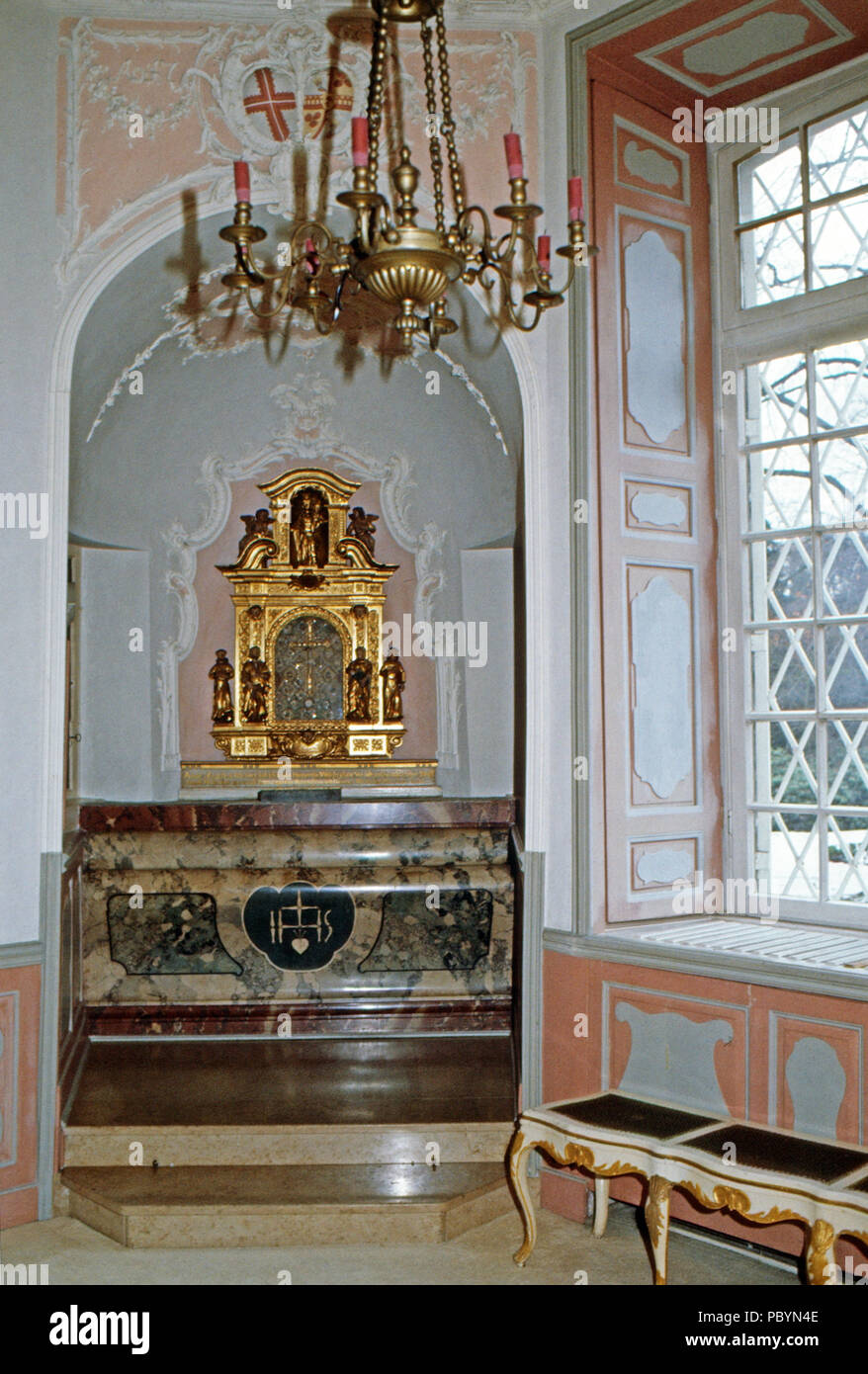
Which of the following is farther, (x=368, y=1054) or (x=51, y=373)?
(x=368, y=1054)

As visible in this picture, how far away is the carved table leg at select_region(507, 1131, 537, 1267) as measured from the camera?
3646 mm

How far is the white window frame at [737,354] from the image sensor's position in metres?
4.41

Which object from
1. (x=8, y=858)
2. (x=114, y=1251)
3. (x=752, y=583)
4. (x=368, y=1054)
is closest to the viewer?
(x=114, y=1251)

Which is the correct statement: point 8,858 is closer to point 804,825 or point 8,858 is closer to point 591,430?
point 591,430

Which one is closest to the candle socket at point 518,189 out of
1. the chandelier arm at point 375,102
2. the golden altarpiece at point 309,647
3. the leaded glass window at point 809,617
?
the chandelier arm at point 375,102

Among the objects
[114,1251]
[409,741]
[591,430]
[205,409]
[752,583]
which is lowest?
[114,1251]

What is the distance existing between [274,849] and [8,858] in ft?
4.41

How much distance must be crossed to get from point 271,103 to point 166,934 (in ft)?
11.0

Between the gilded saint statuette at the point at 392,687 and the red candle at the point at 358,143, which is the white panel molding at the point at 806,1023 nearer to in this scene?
the red candle at the point at 358,143

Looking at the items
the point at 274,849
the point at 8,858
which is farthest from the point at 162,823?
the point at 8,858

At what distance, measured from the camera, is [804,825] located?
4.42m

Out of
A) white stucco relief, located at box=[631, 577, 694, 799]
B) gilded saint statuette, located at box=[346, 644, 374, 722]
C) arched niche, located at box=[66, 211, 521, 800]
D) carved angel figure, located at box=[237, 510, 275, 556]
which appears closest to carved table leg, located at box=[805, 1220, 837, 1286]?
white stucco relief, located at box=[631, 577, 694, 799]

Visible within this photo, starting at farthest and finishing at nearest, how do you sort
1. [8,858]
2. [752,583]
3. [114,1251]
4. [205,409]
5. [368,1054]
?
[205,409]
[368,1054]
[752,583]
[8,858]
[114,1251]

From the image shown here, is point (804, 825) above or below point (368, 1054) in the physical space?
above
